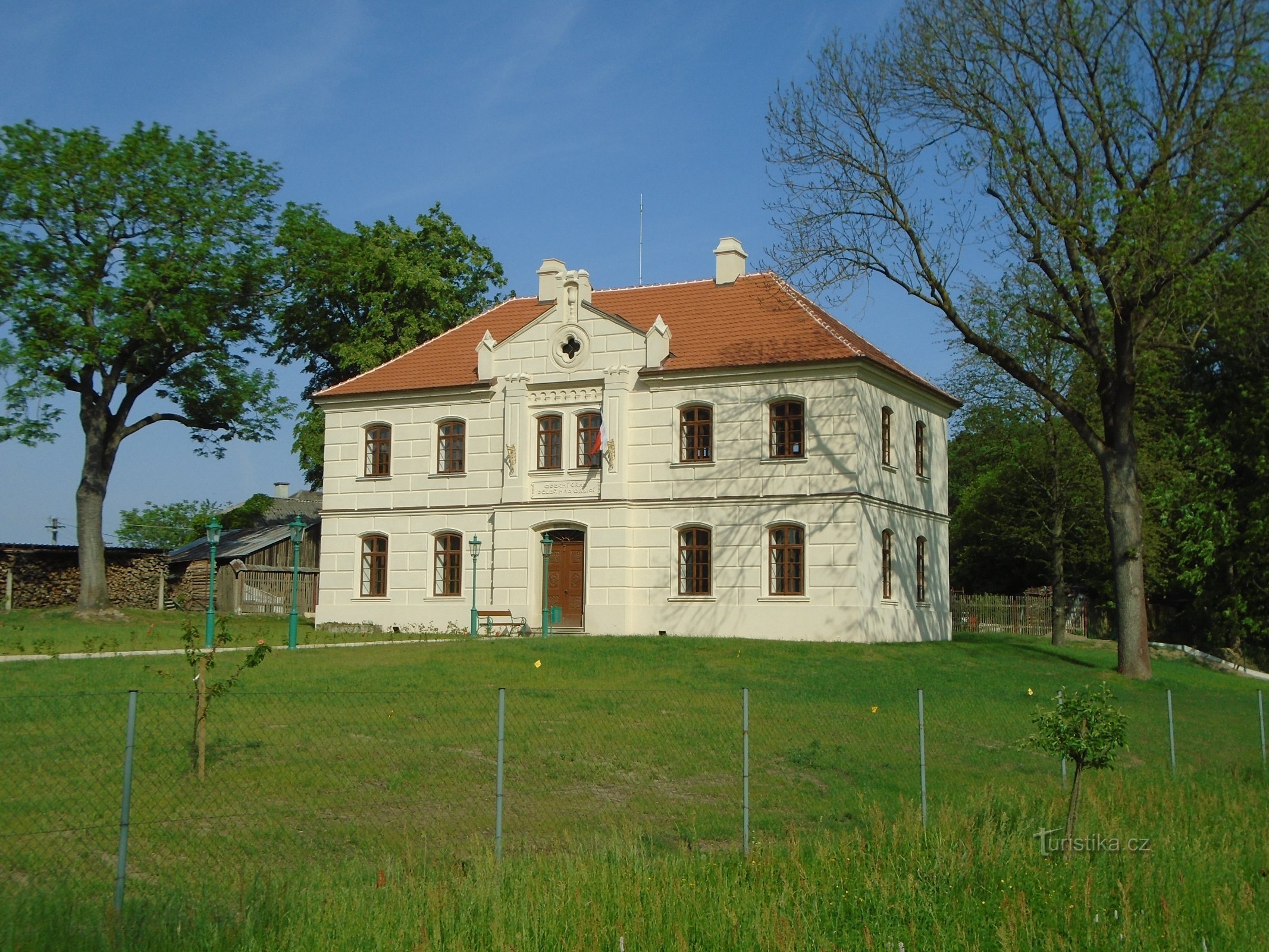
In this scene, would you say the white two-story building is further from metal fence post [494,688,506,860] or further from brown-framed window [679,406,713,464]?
metal fence post [494,688,506,860]

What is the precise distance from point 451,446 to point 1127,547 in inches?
706

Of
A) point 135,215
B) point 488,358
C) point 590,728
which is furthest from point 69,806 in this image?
point 135,215

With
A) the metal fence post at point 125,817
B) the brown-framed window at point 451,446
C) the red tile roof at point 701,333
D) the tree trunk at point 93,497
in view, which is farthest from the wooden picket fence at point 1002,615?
the metal fence post at point 125,817

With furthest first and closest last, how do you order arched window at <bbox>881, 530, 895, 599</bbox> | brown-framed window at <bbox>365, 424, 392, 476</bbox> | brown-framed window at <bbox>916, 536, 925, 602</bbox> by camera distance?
brown-framed window at <bbox>365, 424, 392, 476</bbox>, brown-framed window at <bbox>916, 536, 925, 602</bbox>, arched window at <bbox>881, 530, 895, 599</bbox>

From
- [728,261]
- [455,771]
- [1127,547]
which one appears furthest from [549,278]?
[455,771]

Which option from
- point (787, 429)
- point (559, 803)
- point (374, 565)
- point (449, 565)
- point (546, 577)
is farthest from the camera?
point (374, 565)

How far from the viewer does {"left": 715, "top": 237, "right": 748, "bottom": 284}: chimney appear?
36344 millimetres

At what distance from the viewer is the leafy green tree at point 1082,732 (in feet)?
36.8

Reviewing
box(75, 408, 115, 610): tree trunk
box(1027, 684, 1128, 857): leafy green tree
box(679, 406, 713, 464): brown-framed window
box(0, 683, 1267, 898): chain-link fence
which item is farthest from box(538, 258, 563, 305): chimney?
box(1027, 684, 1128, 857): leafy green tree

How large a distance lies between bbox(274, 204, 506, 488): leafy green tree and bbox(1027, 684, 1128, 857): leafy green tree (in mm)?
34102

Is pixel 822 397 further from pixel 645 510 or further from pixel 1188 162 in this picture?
pixel 1188 162

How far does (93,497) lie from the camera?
1542 inches

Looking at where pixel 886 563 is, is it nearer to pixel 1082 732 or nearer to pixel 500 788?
pixel 1082 732

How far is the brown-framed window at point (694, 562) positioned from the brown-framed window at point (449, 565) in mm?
6297
